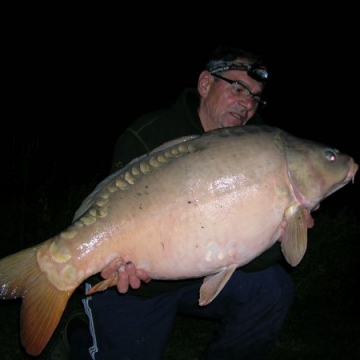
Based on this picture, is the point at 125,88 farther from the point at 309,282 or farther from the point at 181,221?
the point at 181,221

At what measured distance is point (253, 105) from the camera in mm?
2512

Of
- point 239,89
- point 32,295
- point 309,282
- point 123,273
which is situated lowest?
point 309,282

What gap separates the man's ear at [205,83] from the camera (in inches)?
99.8

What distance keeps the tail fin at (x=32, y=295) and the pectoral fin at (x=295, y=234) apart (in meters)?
0.88

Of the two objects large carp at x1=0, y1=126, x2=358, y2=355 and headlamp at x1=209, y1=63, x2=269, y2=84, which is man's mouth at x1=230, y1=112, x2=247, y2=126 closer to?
headlamp at x1=209, y1=63, x2=269, y2=84

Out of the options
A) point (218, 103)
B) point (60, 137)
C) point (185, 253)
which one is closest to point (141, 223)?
point (185, 253)

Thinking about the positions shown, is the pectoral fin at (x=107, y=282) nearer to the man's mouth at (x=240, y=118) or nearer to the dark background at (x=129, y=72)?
the man's mouth at (x=240, y=118)

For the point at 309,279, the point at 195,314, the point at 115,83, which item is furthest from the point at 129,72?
the point at 195,314

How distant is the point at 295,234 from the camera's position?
1714 millimetres

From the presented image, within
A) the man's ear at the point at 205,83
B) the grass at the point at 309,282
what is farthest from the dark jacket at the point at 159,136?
the grass at the point at 309,282

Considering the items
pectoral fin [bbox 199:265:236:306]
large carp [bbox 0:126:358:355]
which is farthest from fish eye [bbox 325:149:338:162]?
pectoral fin [bbox 199:265:236:306]

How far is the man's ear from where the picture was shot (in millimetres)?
2535

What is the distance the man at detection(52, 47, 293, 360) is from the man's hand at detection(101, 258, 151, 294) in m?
0.45

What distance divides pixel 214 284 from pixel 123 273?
1.22 ft
